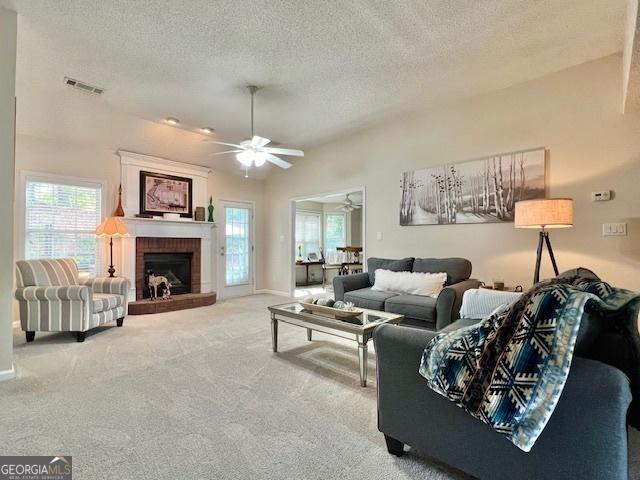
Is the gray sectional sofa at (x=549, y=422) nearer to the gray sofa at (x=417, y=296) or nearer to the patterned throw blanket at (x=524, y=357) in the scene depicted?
the patterned throw blanket at (x=524, y=357)

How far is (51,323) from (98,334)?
1.70 ft

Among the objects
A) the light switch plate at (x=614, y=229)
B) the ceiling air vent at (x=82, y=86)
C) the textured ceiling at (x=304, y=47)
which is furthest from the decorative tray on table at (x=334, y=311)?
the ceiling air vent at (x=82, y=86)

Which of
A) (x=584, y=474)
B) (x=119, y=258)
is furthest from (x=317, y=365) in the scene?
(x=119, y=258)

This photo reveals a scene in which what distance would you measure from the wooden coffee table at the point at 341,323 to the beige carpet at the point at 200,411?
27 centimetres

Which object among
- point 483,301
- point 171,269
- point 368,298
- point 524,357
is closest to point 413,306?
point 368,298

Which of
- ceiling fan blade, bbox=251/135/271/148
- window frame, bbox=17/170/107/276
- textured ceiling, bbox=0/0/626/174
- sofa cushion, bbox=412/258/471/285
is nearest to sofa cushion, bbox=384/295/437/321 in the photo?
sofa cushion, bbox=412/258/471/285

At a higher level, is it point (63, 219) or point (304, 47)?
point (304, 47)

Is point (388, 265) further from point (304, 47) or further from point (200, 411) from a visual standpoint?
point (200, 411)

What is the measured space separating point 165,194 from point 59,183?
1.49 m

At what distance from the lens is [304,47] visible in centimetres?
298

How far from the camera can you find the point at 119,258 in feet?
16.9

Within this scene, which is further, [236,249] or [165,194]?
[236,249]

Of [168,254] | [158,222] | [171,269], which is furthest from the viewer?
[171,269]

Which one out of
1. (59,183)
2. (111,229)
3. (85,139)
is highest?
(85,139)
